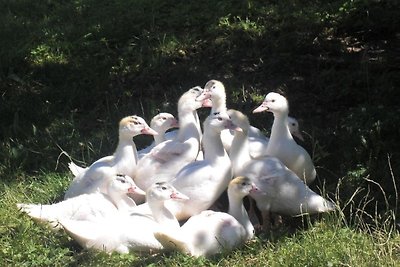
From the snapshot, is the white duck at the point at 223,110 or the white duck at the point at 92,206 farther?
the white duck at the point at 223,110

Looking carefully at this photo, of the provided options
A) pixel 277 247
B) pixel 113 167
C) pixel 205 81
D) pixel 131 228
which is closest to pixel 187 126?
pixel 113 167

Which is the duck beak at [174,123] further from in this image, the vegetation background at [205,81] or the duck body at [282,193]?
the duck body at [282,193]

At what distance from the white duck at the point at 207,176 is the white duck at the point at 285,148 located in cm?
44

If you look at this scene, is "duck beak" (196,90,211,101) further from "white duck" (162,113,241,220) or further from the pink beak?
the pink beak

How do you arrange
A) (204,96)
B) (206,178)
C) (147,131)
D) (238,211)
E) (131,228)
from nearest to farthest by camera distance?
(131,228), (238,211), (206,178), (147,131), (204,96)

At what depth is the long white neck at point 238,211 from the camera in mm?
6535

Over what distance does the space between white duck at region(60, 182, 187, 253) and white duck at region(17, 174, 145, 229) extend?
5.7 inches

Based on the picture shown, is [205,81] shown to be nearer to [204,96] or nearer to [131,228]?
[204,96]

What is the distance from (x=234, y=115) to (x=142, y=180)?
3.09 ft

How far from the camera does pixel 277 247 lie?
615cm

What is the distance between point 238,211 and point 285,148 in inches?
34.7

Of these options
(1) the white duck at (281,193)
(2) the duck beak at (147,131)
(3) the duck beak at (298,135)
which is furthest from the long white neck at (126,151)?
(3) the duck beak at (298,135)

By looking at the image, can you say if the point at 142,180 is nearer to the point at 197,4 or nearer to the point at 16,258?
the point at 16,258

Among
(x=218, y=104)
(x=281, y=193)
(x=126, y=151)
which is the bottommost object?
(x=281, y=193)
